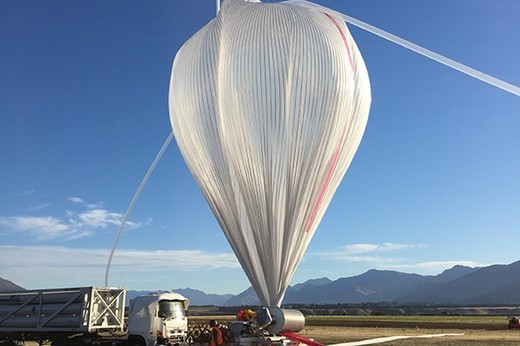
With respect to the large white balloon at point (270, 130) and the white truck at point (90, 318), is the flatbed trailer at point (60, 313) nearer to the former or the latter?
the white truck at point (90, 318)

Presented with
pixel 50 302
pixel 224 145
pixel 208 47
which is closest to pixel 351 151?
pixel 224 145

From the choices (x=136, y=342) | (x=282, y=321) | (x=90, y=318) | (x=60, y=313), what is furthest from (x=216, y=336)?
(x=60, y=313)

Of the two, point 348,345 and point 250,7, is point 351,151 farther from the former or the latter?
point 348,345

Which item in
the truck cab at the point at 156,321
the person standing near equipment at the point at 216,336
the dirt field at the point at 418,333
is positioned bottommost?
the dirt field at the point at 418,333

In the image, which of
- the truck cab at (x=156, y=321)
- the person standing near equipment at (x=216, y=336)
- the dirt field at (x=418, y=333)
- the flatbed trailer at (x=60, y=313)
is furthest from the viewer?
the dirt field at (x=418, y=333)

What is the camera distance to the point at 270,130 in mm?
18906

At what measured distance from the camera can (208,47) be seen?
67.1 ft

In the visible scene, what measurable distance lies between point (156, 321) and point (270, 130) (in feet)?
26.9

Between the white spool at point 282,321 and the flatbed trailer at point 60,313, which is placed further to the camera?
the flatbed trailer at point 60,313

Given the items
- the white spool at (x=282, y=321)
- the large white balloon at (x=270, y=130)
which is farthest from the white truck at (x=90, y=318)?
the white spool at (x=282, y=321)

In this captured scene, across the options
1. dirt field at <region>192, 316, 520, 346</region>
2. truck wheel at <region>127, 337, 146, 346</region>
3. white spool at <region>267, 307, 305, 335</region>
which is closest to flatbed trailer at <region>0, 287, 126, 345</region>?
truck wheel at <region>127, 337, 146, 346</region>

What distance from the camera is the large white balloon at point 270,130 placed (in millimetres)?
18734

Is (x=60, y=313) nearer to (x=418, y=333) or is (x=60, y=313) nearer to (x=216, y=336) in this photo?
(x=216, y=336)

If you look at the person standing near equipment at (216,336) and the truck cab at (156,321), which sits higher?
the truck cab at (156,321)
